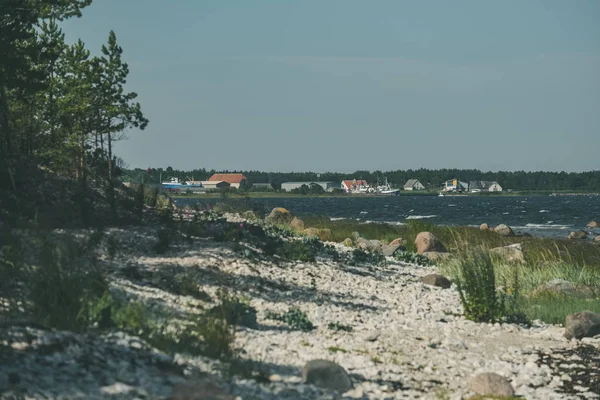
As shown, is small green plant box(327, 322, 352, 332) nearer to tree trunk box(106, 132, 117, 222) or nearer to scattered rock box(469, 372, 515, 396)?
scattered rock box(469, 372, 515, 396)

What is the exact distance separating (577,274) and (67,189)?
43.3ft

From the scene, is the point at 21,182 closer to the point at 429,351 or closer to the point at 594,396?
→ the point at 429,351

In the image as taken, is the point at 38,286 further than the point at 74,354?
Yes

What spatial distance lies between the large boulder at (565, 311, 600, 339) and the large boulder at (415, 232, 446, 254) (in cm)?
1390

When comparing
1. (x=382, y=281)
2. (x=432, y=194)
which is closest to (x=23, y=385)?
(x=382, y=281)

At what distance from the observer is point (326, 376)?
303 inches

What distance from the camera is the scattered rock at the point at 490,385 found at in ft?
27.8

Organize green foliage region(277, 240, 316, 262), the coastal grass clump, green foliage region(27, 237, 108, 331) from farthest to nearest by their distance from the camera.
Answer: the coastal grass clump, green foliage region(277, 240, 316, 262), green foliage region(27, 237, 108, 331)

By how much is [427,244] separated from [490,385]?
18025 millimetres

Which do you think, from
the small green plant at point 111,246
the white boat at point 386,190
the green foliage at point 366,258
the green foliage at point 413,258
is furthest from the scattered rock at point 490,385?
the white boat at point 386,190

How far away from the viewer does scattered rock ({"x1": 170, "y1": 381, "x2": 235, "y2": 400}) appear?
20.3ft

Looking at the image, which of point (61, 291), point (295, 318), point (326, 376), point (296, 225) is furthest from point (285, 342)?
point (296, 225)

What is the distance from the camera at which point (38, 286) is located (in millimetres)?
8383

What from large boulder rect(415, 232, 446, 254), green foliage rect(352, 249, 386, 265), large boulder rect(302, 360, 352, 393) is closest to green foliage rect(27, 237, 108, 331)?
large boulder rect(302, 360, 352, 393)
